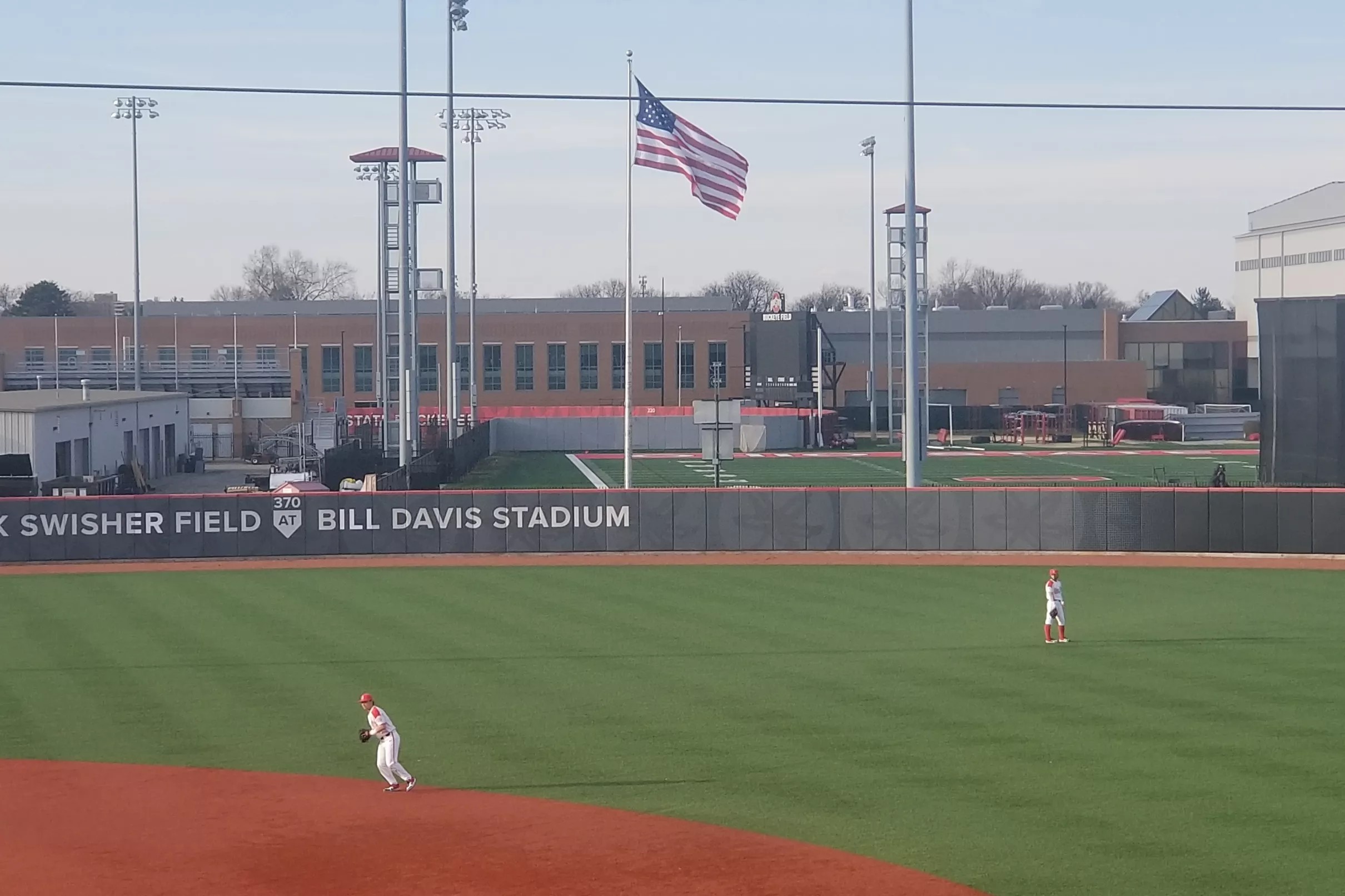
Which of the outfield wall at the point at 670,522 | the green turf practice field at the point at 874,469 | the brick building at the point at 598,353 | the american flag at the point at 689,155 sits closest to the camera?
the american flag at the point at 689,155

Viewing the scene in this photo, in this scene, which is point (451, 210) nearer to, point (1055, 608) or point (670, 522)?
point (670, 522)

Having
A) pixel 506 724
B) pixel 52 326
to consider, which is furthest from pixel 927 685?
pixel 52 326

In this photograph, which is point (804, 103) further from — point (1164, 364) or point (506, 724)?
point (1164, 364)

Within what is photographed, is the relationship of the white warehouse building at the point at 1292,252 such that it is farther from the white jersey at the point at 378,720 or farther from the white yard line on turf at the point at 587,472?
the white jersey at the point at 378,720

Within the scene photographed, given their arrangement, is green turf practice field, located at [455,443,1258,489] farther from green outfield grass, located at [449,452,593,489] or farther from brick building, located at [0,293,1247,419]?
brick building, located at [0,293,1247,419]

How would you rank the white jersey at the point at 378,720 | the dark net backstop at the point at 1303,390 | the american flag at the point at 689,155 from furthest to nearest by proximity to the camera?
the dark net backstop at the point at 1303,390, the american flag at the point at 689,155, the white jersey at the point at 378,720

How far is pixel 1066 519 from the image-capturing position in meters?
37.1

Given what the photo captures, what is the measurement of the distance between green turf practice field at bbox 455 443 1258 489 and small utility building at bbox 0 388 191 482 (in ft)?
44.8

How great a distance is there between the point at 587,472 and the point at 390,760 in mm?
50482

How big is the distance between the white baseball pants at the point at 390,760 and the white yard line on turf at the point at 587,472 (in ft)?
120

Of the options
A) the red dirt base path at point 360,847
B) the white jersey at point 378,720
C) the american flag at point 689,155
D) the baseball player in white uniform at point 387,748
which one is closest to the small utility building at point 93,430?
the american flag at point 689,155

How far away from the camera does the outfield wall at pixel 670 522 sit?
120 ft

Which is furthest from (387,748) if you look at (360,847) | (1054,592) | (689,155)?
(689,155)

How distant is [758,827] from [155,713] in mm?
9389
